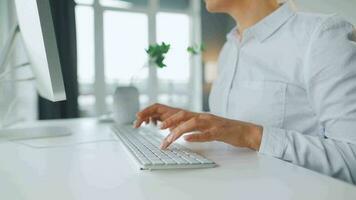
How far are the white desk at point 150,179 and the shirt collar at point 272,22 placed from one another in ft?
1.48

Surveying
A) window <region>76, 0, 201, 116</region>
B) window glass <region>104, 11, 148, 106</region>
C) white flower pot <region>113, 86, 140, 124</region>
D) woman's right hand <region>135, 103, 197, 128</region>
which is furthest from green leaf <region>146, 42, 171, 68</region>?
window glass <region>104, 11, 148, 106</region>

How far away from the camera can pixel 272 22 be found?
1014mm

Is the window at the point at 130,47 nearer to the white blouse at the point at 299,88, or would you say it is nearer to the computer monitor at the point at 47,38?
the white blouse at the point at 299,88

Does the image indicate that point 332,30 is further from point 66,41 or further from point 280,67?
point 66,41

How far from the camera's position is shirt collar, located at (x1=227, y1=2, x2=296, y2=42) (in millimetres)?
996

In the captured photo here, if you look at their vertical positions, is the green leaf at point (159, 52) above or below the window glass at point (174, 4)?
below

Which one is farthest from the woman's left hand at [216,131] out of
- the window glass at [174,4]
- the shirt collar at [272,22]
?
the window glass at [174,4]

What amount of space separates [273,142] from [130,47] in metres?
4.41

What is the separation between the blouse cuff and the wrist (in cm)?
1

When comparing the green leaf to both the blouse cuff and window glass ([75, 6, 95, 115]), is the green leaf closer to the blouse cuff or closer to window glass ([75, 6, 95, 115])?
the blouse cuff

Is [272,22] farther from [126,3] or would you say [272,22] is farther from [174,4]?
[174,4]

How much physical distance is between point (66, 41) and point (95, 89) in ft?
3.01

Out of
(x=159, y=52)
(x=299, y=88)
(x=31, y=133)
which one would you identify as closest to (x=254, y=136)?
(x=299, y=88)

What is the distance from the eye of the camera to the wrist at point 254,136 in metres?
0.71
